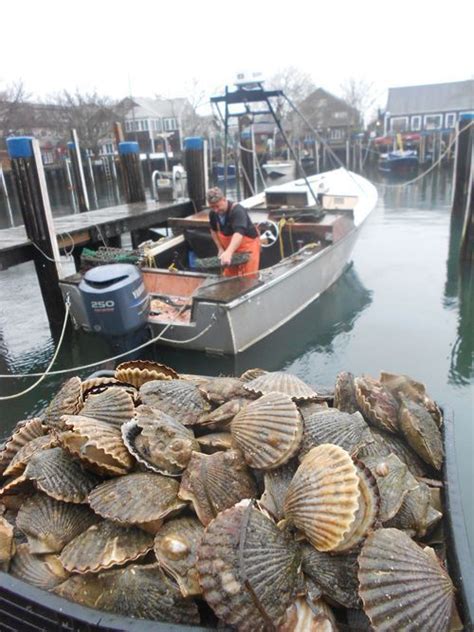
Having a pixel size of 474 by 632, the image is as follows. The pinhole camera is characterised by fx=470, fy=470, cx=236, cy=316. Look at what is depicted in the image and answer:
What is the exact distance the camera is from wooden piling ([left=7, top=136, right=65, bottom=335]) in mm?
6551

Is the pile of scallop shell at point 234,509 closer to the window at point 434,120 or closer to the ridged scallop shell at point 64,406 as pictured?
the ridged scallop shell at point 64,406

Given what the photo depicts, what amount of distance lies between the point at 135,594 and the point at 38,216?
6.16 m

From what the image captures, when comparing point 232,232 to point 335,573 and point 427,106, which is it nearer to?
point 335,573

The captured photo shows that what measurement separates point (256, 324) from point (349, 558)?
177 inches

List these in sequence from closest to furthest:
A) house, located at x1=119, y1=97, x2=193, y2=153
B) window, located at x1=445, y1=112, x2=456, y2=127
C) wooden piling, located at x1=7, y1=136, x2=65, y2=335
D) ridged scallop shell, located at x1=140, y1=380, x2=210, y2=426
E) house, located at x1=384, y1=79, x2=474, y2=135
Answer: ridged scallop shell, located at x1=140, y1=380, x2=210, y2=426 → wooden piling, located at x1=7, y1=136, x2=65, y2=335 → house, located at x1=119, y1=97, x2=193, y2=153 → house, located at x1=384, y1=79, x2=474, y2=135 → window, located at x1=445, y1=112, x2=456, y2=127

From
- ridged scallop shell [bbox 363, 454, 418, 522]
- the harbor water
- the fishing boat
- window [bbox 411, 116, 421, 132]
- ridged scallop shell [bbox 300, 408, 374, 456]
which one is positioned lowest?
the harbor water

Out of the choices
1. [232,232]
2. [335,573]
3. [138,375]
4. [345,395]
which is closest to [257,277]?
[232,232]

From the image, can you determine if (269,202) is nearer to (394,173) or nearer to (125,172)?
(125,172)

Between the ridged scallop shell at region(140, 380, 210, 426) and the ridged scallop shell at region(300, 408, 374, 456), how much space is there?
23.6 inches

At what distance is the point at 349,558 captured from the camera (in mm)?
1723

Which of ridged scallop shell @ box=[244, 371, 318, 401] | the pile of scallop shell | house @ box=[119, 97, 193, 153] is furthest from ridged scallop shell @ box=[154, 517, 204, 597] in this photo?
house @ box=[119, 97, 193, 153]

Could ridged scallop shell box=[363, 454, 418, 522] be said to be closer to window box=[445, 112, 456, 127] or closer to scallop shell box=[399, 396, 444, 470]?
scallop shell box=[399, 396, 444, 470]

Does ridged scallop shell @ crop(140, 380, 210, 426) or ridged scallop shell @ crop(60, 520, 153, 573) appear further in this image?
ridged scallop shell @ crop(140, 380, 210, 426)

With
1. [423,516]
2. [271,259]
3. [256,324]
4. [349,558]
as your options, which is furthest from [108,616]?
[271,259]
